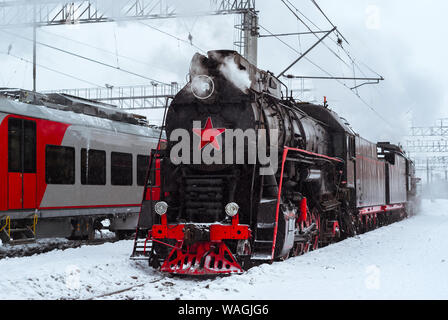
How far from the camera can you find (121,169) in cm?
1504

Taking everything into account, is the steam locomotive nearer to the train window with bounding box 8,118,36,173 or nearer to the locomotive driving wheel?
the locomotive driving wheel

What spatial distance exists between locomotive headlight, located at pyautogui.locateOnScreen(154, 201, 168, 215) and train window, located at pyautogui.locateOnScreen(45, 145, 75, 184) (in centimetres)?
398

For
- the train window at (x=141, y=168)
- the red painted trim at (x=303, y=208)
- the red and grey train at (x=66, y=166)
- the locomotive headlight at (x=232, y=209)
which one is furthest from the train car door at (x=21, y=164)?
the red painted trim at (x=303, y=208)

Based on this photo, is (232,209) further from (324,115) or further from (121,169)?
(121,169)

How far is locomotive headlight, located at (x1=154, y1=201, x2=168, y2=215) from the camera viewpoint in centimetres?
943

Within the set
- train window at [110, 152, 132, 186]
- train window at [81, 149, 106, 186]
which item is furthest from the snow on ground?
train window at [110, 152, 132, 186]

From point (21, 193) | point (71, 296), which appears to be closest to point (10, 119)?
point (21, 193)

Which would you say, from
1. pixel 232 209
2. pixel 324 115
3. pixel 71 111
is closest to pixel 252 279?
pixel 232 209

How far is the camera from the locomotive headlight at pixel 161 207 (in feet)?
30.9

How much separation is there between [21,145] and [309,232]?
20.6 feet

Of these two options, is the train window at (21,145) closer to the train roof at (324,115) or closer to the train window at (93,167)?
the train window at (93,167)

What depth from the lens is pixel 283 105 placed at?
11.0 metres

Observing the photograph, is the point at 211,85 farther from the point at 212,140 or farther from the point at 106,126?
the point at 106,126
